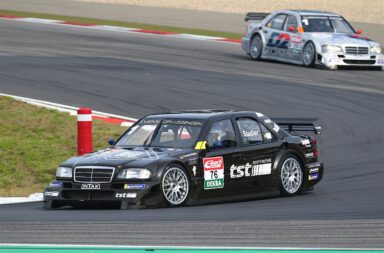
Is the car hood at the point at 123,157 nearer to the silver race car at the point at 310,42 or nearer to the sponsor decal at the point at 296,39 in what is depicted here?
the silver race car at the point at 310,42

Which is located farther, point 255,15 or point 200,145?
point 255,15

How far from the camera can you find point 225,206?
41.8 ft

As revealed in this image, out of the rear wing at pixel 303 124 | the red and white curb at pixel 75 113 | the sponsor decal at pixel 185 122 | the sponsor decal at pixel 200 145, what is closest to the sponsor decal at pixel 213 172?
the sponsor decal at pixel 200 145

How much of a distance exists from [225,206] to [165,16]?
95.8 feet

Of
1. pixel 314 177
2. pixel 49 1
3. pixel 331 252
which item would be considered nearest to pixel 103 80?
pixel 314 177

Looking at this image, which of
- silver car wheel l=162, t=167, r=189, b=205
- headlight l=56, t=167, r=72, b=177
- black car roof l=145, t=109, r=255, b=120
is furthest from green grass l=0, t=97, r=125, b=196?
silver car wheel l=162, t=167, r=189, b=205

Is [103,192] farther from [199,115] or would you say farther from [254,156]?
[254,156]

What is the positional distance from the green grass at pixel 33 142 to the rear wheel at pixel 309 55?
10040 millimetres

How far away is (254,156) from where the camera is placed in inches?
539

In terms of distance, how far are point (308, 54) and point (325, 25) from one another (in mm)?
1181

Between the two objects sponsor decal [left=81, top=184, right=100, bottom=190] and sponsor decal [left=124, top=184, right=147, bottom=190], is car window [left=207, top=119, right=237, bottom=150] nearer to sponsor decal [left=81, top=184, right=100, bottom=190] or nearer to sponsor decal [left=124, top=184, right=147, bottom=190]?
sponsor decal [left=124, top=184, right=147, bottom=190]

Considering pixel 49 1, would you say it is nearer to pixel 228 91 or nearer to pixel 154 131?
pixel 228 91

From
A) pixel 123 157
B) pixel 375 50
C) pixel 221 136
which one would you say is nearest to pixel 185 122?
pixel 221 136

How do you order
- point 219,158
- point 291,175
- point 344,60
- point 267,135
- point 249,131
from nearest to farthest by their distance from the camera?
point 219,158, point 249,131, point 267,135, point 291,175, point 344,60
